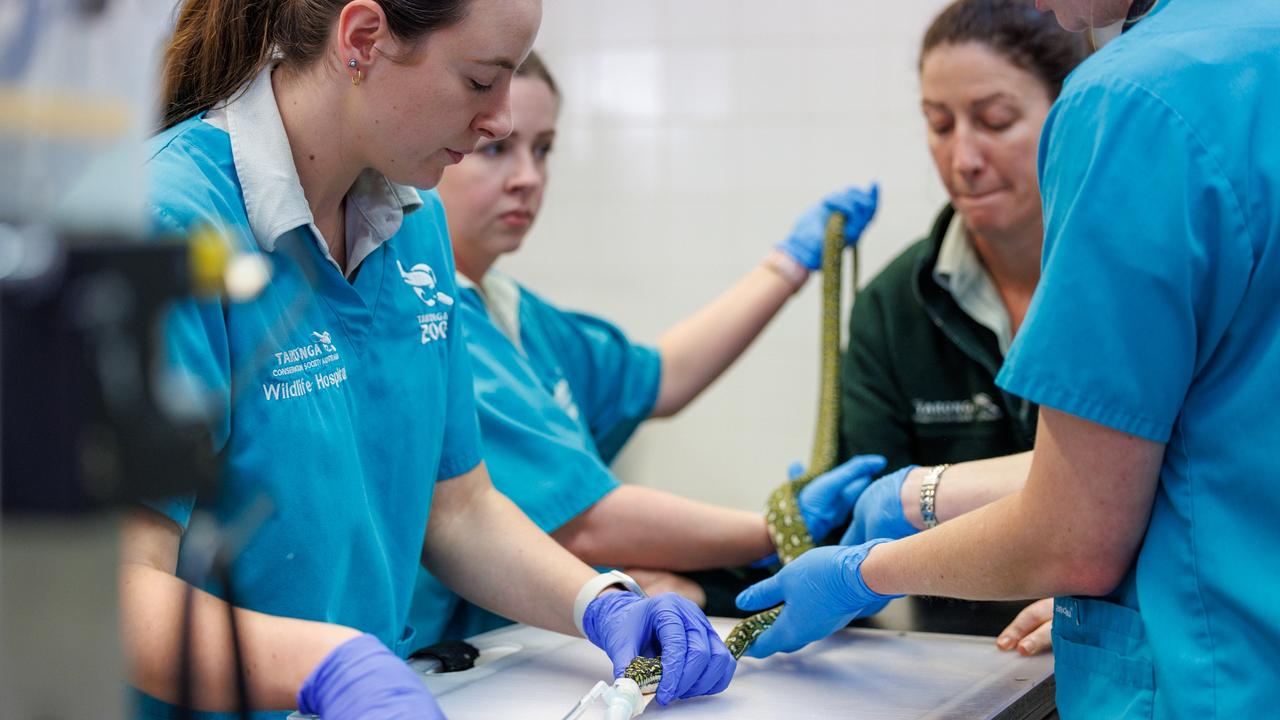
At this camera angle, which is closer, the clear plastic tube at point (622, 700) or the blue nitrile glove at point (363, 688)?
the blue nitrile glove at point (363, 688)

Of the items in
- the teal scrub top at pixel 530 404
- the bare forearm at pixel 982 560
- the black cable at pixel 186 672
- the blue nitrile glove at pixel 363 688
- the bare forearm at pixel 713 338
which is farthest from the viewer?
the bare forearm at pixel 713 338

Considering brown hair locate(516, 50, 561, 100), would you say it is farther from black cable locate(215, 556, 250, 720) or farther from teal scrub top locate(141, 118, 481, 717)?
black cable locate(215, 556, 250, 720)

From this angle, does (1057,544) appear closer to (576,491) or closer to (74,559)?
(74,559)

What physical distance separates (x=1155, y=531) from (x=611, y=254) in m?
1.89

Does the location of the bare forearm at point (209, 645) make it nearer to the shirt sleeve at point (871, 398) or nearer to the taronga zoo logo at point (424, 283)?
the taronga zoo logo at point (424, 283)

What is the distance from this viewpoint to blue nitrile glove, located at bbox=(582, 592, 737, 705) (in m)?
1.18

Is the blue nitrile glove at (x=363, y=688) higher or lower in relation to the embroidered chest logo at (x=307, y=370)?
lower

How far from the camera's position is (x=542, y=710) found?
1.19m

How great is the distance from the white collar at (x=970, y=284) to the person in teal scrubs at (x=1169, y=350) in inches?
40.2

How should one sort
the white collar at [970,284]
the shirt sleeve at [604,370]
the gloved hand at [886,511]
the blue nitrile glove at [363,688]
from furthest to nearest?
the shirt sleeve at [604,370] < the white collar at [970,284] < the gloved hand at [886,511] < the blue nitrile glove at [363,688]

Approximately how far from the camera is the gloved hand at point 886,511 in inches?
58.0

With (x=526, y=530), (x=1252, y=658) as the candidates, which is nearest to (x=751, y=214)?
(x=526, y=530)

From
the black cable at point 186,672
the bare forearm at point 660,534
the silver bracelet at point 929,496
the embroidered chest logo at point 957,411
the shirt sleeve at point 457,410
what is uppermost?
the black cable at point 186,672

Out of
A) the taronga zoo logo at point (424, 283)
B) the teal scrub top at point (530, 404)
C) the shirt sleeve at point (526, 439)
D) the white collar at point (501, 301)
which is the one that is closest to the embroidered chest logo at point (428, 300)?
the taronga zoo logo at point (424, 283)
